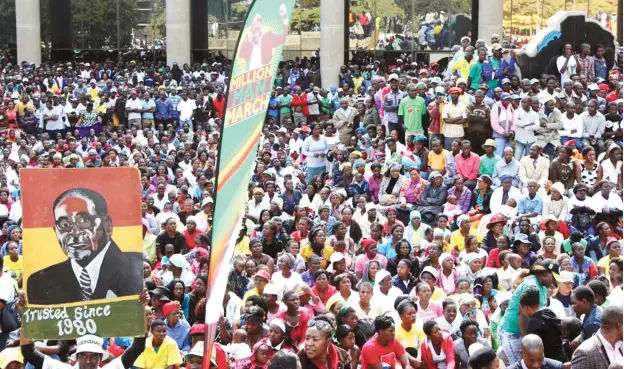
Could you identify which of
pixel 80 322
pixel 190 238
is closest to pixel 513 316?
pixel 80 322

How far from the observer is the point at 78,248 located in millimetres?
8219

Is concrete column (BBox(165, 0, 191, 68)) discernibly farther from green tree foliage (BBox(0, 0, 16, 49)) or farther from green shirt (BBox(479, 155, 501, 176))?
green shirt (BBox(479, 155, 501, 176))

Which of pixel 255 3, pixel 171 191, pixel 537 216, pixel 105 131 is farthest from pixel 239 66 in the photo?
pixel 105 131

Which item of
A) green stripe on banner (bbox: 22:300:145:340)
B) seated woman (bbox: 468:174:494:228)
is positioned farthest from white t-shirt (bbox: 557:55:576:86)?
green stripe on banner (bbox: 22:300:145:340)

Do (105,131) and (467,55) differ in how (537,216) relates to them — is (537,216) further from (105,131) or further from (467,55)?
(105,131)

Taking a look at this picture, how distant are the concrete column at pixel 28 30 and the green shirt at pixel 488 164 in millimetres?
22056

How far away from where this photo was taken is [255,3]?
6.01 metres

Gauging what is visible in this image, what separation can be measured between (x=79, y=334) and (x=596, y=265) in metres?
8.24

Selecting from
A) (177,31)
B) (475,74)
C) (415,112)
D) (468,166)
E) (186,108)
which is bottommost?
(468,166)

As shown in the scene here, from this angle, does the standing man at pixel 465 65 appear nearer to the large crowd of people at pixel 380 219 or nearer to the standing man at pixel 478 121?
the large crowd of people at pixel 380 219

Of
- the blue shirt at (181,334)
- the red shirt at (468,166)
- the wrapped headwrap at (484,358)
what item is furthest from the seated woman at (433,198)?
the wrapped headwrap at (484,358)

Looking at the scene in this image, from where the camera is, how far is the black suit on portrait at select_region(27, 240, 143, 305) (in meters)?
8.21

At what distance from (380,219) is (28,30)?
2303 centimetres

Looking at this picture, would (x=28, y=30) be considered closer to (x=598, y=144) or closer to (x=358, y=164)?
(x=358, y=164)
